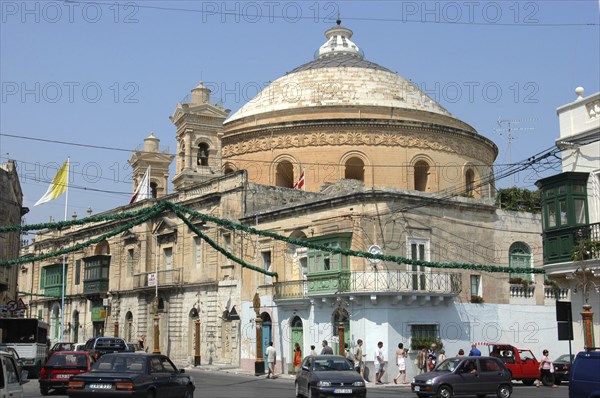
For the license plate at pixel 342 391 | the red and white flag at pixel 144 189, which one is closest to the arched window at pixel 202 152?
the red and white flag at pixel 144 189

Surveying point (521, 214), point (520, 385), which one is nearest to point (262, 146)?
point (521, 214)

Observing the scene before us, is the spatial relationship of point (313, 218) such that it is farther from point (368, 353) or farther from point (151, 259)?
point (151, 259)

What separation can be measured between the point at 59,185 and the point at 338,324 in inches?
923

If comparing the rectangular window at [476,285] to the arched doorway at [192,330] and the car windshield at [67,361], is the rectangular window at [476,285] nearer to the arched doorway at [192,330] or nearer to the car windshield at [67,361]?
the arched doorway at [192,330]

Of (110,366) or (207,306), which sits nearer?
(110,366)

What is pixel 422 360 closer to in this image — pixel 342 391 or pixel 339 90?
pixel 342 391

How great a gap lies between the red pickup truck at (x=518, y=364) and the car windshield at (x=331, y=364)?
9.93m

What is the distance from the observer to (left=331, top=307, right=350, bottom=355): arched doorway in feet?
110

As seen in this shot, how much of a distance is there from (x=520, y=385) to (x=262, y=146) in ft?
72.7

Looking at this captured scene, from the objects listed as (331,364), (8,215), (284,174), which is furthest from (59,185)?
(331,364)

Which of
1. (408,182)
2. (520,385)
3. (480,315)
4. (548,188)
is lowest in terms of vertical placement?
(520,385)

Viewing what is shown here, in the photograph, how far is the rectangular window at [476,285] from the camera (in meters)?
35.7

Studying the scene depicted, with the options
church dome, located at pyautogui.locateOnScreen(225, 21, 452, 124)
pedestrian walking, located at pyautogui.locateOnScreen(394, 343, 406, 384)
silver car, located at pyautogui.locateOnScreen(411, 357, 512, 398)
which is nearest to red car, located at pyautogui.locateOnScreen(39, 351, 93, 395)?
silver car, located at pyautogui.locateOnScreen(411, 357, 512, 398)

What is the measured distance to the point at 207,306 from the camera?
A: 4281 cm
